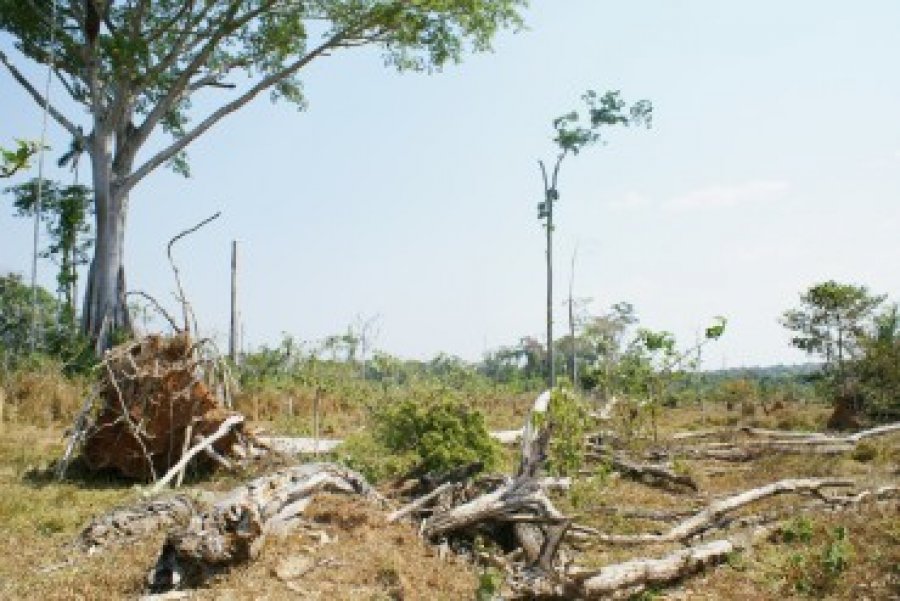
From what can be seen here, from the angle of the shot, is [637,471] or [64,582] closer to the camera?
[64,582]

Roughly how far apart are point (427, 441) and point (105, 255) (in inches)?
557

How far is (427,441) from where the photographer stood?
8375 millimetres

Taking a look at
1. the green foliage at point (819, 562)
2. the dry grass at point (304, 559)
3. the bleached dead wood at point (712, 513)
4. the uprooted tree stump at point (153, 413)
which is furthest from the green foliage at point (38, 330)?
the green foliage at point (819, 562)

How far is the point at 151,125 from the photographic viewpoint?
20203 mm

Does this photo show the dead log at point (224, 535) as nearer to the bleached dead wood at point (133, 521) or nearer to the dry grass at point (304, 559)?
the dry grass at point (304, 559)

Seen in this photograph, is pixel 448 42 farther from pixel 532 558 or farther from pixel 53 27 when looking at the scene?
pixel 532 558

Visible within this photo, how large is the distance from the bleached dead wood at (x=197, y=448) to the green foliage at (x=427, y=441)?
4.95 feet

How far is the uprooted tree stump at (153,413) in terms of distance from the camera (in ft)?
31.0

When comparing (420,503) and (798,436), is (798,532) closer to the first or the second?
(420,503)

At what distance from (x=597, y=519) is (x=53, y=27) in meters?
15.7

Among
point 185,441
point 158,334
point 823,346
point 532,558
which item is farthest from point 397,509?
point 823,346

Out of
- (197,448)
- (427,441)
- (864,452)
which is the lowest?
(864,452)

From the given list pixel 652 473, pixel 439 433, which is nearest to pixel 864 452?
pixel 652 473

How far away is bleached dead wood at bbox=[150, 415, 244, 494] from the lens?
826cm
